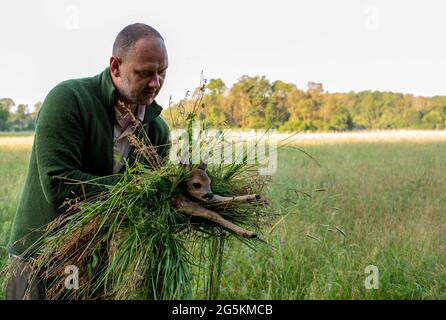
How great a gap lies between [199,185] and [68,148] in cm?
58

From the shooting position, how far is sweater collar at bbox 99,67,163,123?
7.85ft

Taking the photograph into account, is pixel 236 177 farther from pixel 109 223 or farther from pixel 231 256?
pixel 231 256

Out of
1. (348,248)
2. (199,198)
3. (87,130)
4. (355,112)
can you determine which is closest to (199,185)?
(199,198)

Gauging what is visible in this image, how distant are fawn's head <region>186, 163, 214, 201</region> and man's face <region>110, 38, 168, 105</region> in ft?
1.37

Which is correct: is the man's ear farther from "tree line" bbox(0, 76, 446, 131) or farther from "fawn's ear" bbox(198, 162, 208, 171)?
"tree line" bbox(0, 76, 446, 131)

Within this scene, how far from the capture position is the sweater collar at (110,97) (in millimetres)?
2393

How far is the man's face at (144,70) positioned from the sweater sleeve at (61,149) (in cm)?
24

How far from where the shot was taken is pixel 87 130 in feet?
7.73

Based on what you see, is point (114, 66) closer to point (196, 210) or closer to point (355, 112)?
point (196, 210)

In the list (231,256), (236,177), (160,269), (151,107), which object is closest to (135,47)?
(151,107)

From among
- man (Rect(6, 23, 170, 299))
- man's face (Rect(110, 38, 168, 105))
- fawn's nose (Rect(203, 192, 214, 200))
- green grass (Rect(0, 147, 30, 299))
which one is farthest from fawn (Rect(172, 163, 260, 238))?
green grass (Rect(0, 147, 30, 299))

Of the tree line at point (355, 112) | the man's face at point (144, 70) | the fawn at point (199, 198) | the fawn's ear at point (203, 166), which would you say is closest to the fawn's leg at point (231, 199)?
the fawn at point (199, 198)

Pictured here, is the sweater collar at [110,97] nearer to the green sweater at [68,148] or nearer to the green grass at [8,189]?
the green sweater at [68,148]

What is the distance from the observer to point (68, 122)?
2270mm
